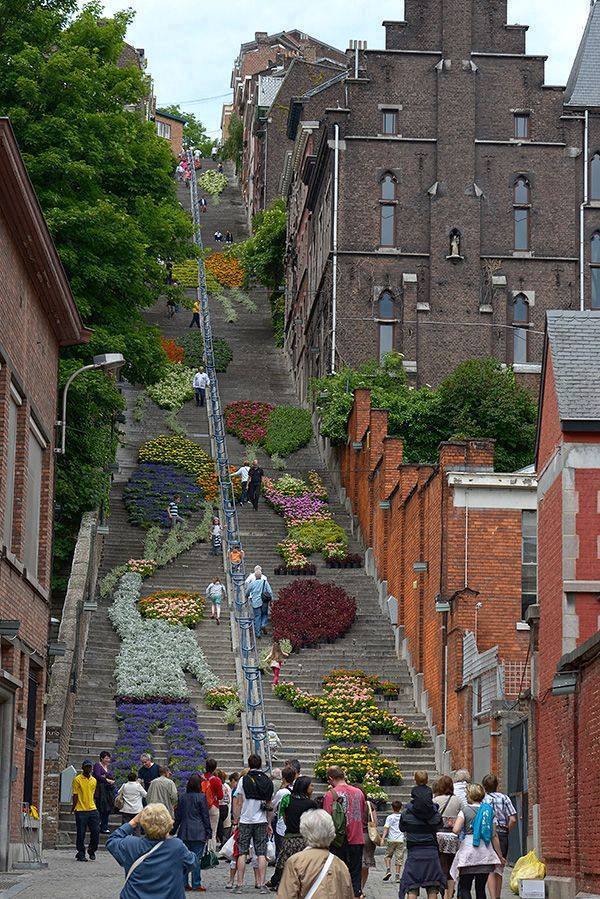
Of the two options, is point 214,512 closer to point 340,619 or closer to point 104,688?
point 340,619

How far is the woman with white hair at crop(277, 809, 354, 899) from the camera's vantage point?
11.8 meters

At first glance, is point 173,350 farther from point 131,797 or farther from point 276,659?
point 131,797

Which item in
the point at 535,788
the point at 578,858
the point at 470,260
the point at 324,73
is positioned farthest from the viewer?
the point at 324,73

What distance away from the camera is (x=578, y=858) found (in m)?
20.4

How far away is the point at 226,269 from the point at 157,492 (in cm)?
4137

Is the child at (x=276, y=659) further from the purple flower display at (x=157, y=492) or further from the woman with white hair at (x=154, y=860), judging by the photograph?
the woman with white hair at (x=154, y=860)

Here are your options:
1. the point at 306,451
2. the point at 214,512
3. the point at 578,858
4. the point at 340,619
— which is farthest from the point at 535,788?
the point at 306,451

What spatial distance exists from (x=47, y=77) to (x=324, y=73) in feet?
172

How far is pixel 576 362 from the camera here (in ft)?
75.6

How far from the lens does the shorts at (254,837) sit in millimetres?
21109

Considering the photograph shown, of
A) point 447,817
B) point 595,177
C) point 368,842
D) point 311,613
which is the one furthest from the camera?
point 595,177

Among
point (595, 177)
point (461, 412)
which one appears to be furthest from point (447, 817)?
point (595, 177)

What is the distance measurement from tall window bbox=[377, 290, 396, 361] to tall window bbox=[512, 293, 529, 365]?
143 inches

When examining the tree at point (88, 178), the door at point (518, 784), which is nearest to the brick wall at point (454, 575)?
the door at point (518, 784)
